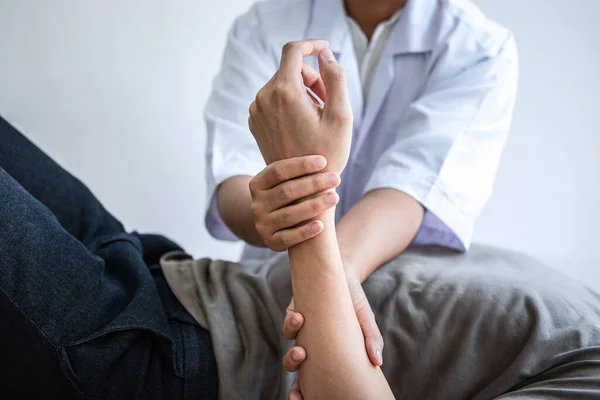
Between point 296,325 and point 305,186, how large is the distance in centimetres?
16

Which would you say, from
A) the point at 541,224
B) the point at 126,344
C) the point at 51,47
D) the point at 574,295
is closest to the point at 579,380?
the point at 574,295

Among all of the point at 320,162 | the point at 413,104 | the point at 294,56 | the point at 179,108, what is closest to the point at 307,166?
the point at 320,162

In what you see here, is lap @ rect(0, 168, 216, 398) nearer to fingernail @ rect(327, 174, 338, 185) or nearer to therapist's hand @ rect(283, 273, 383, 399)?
therapist's hand @ rect(283, 273, 383, 399)

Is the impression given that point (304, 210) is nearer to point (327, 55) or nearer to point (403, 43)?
point (327, 55)

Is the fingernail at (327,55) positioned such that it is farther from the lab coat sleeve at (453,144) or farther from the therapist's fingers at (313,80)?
the lab coat sleeve at (453,144)

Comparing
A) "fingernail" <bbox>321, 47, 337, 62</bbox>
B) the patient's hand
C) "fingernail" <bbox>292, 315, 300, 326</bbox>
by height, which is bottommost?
"fingernail" <bbox>292, 315, 300, 326</bbox>

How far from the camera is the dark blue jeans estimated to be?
29.1 inches

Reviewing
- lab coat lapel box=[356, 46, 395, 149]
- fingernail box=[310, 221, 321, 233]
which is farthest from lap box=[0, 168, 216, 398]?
lab coat lapel box=[356, 46, 395, 149]

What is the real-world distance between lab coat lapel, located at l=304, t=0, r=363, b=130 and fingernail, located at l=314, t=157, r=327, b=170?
1.46 ft

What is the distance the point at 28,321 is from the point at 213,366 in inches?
8.7

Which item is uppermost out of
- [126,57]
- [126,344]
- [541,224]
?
[126,57]

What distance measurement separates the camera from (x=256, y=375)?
2.66 ft

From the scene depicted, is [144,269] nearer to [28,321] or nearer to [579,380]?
[28,321]

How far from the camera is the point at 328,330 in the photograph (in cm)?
74
